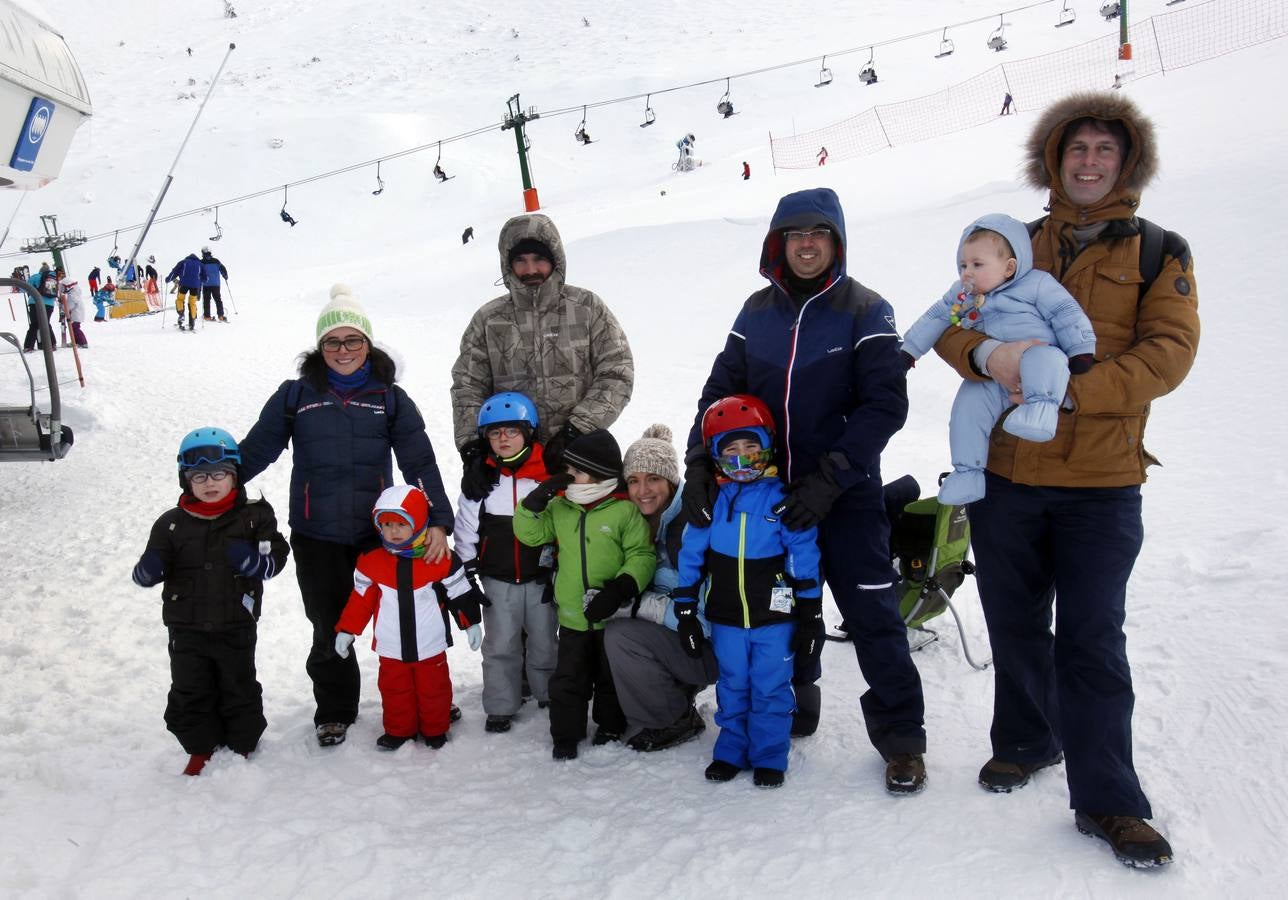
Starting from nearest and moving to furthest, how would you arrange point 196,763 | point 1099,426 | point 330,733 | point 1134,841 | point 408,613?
point 1134,841 → point 1099,426 → point 196,763 → point 408,613 → point 330,733

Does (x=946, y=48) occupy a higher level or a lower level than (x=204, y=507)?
higher

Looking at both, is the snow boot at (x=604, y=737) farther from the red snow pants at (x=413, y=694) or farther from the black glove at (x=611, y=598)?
the red snow pants at (x=413, y=694)

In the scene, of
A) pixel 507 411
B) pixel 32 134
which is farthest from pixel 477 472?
pixel 32 134

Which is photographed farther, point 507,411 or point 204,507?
point 507,411

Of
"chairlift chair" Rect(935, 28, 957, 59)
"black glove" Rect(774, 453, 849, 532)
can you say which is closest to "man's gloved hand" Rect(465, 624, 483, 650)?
"black glove" Rect(774, 453, 849, 532)

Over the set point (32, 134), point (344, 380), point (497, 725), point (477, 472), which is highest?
point (32, 134)

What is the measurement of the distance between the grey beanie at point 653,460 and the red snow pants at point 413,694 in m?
1.13

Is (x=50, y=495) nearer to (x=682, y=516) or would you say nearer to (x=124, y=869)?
(x=124, y=869)

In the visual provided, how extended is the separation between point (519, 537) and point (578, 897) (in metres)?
1.46

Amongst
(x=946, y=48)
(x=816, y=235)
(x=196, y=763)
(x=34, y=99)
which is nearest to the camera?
(x=816, y=235)

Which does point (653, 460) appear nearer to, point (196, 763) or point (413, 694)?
point (413, 694)

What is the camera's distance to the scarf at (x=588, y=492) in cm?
361

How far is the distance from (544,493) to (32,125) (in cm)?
352

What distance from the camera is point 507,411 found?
372cm
